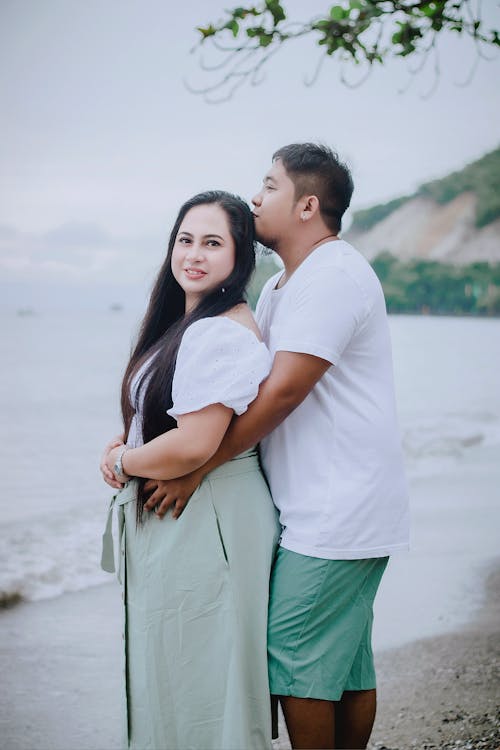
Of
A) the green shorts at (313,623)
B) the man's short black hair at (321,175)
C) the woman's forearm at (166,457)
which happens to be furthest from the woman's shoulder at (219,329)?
the green shorts at (313,623)

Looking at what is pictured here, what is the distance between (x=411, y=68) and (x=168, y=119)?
17.1 meters

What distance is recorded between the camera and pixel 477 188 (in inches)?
875

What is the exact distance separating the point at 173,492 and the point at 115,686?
2121mm

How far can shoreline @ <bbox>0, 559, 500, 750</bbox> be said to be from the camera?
10.3ft

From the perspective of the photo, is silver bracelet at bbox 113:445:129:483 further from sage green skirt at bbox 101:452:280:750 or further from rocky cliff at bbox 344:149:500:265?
rocky cliff at bbox 344:149:500:265

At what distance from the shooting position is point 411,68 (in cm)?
361

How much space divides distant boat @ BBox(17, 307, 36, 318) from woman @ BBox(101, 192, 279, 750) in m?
26.9

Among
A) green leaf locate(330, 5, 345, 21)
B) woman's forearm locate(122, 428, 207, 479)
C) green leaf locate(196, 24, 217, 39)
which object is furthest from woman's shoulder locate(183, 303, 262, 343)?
green leaf locate(330, 5, 345, 21)

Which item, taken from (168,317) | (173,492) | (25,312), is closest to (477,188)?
(25,312)

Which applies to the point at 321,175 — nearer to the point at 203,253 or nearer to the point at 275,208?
the point at 275,208

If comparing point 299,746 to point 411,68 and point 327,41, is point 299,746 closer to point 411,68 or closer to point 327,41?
point 327,41

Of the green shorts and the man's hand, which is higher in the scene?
the man's hand

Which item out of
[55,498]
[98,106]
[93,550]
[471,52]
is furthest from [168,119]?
[93,550]

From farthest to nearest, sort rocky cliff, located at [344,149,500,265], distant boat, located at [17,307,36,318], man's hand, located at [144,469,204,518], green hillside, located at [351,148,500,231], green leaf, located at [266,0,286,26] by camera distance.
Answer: distant boat, located at [17,307,36,318] < green hillside, located at [351,148,500,231] < rocky cliff, located at [344,149,500,265] < green leaf, located at [266,0,286,26] < man's hand, located at [144,469,204,518]
